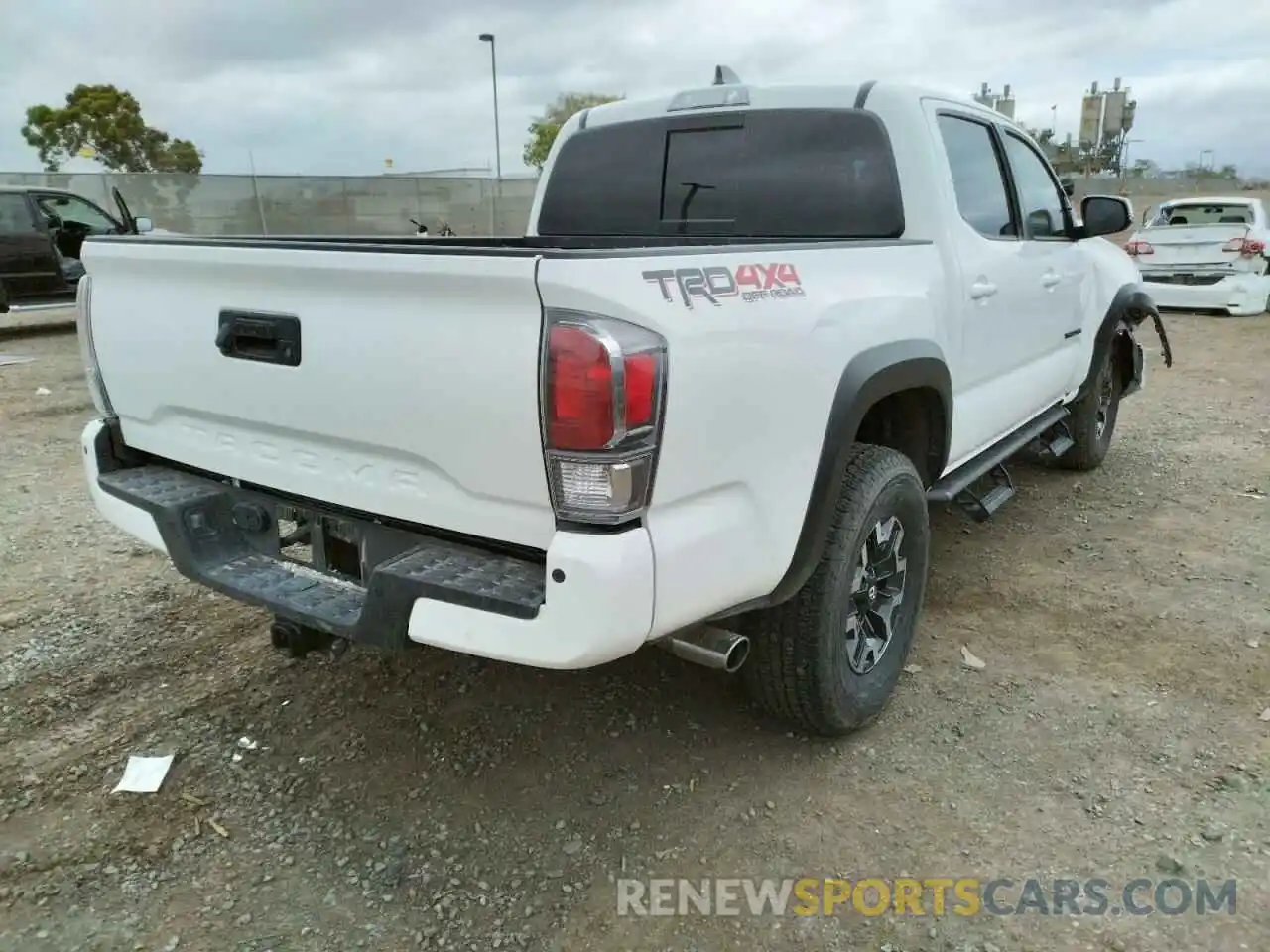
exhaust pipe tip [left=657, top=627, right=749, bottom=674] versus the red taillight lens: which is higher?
the red taillight lens

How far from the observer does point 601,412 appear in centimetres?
195

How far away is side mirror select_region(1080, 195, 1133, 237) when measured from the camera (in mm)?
4715

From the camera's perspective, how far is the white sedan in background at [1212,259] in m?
12.4

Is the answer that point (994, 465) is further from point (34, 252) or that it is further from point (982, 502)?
point (34, 252)

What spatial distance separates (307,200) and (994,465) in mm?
22770

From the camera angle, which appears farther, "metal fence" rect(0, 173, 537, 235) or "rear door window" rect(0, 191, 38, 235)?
"metal fence" rect(0, 173, 537, 235)

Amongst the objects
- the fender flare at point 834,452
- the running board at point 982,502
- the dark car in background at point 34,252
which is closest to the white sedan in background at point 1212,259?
the running board at point 982,502

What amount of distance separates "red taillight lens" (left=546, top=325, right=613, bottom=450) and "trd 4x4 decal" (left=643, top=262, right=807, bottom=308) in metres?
0.21

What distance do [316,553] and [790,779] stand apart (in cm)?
152

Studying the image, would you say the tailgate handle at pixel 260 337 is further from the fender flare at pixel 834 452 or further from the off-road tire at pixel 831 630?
the off-road tire at pixel 831 630

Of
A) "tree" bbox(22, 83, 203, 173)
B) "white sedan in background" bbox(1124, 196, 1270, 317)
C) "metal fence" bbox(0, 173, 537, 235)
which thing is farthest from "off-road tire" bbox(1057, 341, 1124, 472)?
"tree" bbox(22, 83, 203, 173)

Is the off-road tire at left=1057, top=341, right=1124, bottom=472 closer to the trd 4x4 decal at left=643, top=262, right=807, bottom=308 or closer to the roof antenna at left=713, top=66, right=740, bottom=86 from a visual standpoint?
the roof antenna at left=713, top=66, right=740, bottom=86

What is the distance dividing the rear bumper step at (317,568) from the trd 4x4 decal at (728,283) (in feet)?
2.30

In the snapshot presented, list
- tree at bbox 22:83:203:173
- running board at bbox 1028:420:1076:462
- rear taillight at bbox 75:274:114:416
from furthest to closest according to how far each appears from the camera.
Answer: tree at bbox 22:83:203:173 < running board at bbox 1028:420:1076:462 < rear taillight at bbox 75:274:114:416
